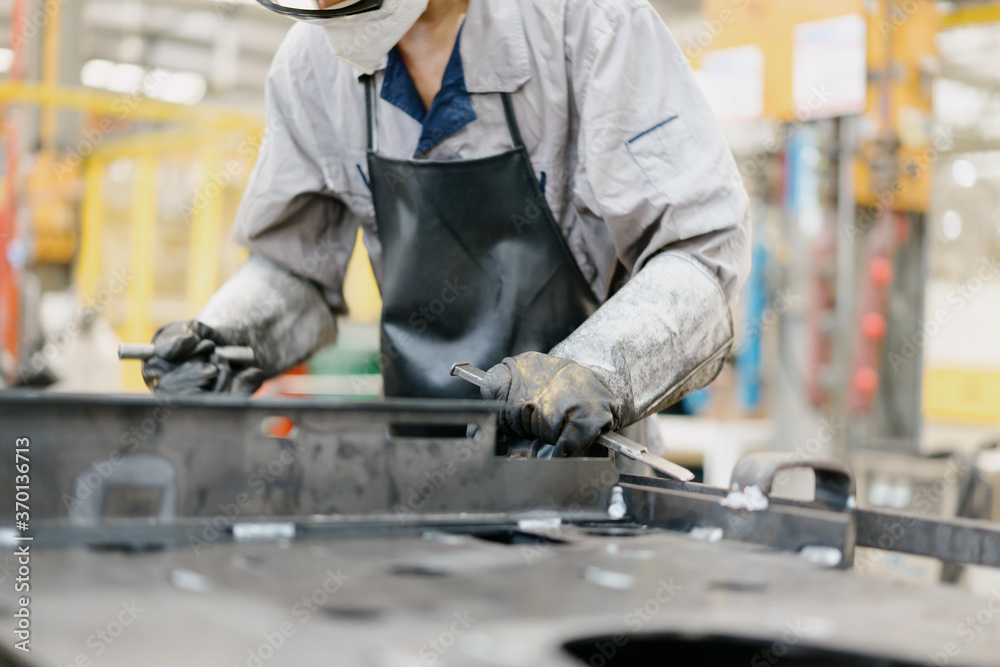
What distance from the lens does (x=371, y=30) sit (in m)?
1.32

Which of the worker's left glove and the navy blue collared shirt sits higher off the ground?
the navy blue collared shirt

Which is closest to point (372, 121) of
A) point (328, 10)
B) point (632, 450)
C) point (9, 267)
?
point (328, 10)

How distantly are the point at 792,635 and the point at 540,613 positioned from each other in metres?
0.17

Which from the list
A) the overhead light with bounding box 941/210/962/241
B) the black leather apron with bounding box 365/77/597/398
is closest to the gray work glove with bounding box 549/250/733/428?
the black leather apron with bounding box 365/77/597/398

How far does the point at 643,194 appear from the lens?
4.14ft

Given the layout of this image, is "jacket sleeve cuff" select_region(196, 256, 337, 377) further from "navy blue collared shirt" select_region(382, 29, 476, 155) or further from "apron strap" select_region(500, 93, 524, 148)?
"apron strap" select_region(500, 93, 524, 148)

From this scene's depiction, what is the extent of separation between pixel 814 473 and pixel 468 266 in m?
0.66

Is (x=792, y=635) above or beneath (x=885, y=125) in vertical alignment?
beneath

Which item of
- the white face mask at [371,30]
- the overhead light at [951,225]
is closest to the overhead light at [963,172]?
the overhead light at [951,225]

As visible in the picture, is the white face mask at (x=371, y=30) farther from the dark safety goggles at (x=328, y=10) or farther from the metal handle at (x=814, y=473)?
the metal handle at (x=814, y=473)

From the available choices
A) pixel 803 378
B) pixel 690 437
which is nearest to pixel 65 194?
pixel 690 437

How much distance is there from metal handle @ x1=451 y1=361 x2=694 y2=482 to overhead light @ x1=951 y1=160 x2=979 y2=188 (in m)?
2.81

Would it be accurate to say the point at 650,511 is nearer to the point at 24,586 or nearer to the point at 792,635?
the point at 792,635

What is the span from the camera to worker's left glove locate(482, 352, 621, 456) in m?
1.04
